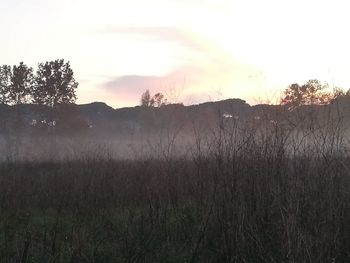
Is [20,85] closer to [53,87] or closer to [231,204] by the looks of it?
[53,87]

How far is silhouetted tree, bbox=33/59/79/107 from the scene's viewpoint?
132ft

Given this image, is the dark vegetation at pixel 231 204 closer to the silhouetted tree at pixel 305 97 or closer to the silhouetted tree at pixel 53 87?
the silhouetted tree at pixel 305 97

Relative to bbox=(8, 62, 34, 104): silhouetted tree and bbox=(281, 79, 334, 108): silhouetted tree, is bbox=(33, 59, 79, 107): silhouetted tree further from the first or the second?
bbox=(281, 79, 334, 108): silhouetted tree

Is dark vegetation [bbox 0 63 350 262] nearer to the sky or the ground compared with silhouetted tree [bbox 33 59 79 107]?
nearer to the ground

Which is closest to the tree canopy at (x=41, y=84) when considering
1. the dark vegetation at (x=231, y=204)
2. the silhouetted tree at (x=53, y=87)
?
the silhouetted tree at (x=53, y=87)

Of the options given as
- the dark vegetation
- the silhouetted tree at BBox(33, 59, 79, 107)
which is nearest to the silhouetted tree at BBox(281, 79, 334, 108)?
the dark vegetation

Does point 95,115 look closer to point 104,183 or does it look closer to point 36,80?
point 36,80

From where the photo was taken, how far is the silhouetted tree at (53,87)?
132 feet

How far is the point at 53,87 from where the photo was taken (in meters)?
40.1

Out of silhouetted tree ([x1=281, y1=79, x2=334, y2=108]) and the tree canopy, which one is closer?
silhouetted tree ([x1=281, y1=79, x2=334, y2=108])

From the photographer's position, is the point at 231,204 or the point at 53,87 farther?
the point at 53,87

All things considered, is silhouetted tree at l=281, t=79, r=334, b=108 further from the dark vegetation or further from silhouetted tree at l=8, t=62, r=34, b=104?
silhouetted tree at l=8, t=62, r=34, b=104

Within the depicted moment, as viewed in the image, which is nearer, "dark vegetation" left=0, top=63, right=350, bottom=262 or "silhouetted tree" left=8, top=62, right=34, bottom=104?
"dark vegetation" left=0, top=63, right=350, bottom=262

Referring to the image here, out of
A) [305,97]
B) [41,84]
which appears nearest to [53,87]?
[41,84]
